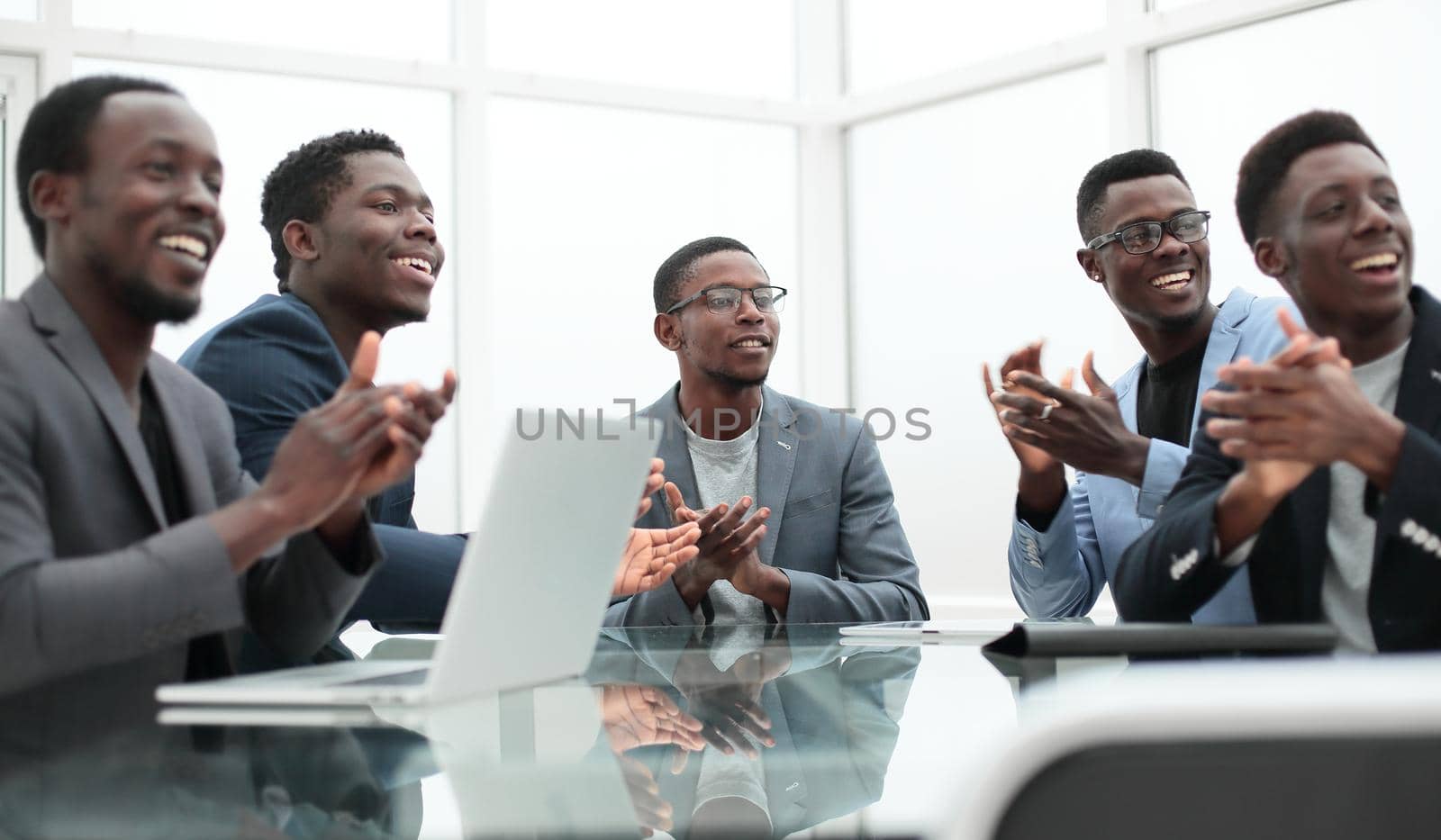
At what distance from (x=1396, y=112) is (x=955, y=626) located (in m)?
3.54

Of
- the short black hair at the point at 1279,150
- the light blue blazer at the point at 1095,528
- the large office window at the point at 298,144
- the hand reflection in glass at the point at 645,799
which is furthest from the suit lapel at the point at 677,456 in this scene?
the large office window at the point at 298,144

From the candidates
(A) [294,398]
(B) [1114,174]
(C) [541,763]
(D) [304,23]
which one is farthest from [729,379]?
(D) [304,23]

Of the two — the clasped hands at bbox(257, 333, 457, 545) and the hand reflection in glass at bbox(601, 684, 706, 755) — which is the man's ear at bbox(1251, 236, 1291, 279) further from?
the clasped hands at bbox(257, 333, 457, 545)

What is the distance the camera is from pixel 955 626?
2178 millimetres

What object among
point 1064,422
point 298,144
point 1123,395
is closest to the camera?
point 1064,422

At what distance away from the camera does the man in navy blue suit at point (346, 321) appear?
7.35ft

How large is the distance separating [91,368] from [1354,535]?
166 centimetres

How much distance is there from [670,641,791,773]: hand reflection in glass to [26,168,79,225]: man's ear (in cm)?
93

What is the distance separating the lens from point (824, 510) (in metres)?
3.12

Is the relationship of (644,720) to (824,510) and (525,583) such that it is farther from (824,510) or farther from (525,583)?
(824,510)

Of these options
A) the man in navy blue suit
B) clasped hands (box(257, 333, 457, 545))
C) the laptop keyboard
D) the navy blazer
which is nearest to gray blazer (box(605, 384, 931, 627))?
the man in navy blue suit

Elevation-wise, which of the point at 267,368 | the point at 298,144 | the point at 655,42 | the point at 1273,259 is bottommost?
the point at 267,368

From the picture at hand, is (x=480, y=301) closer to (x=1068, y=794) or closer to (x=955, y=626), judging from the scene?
(x=955, y=626)

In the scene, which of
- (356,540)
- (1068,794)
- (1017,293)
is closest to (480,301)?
(1017,293)
